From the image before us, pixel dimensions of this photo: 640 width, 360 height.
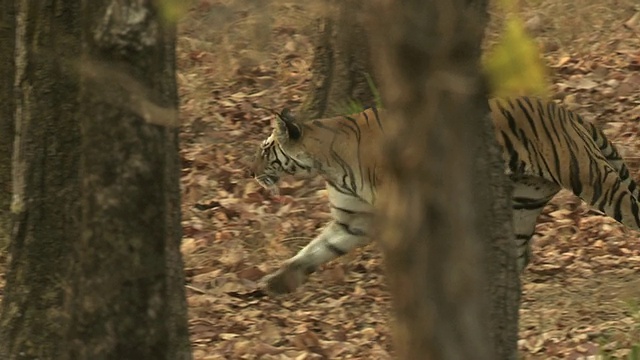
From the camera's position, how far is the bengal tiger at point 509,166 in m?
7.88

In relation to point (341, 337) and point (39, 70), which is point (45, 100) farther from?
point (341, 337)

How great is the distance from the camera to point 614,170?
8.05 meters

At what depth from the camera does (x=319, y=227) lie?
9398 mm

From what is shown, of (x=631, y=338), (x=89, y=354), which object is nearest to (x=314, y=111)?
(x=631, y=338)

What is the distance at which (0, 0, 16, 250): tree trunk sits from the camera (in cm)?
888

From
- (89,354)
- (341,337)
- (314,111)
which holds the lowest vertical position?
(341,337)

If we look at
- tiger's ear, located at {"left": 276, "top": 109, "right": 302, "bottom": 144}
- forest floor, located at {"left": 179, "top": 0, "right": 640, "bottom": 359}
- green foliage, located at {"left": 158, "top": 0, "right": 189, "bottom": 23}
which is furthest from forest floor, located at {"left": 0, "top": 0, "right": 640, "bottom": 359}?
tiger's ear, located at {"left": 276, "top": 109, "right": 302, "bottom": 144}

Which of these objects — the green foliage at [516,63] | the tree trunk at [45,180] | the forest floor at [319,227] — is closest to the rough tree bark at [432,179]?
the green foliage at [516,63]

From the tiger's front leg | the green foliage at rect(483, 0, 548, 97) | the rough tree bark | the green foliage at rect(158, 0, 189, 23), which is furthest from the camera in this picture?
the tiger's front leg

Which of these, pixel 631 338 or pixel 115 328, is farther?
pixel 631 338

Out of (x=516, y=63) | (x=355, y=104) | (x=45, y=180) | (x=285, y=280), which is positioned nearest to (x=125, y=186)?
(x=45, y=180)

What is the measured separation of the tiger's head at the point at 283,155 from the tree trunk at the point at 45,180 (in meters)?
2.47

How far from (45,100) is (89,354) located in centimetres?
144

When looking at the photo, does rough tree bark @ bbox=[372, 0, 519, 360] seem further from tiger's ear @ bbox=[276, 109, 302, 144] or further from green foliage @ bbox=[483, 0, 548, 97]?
tiger's ear @ bbox=[276, 109, 302, 144]
